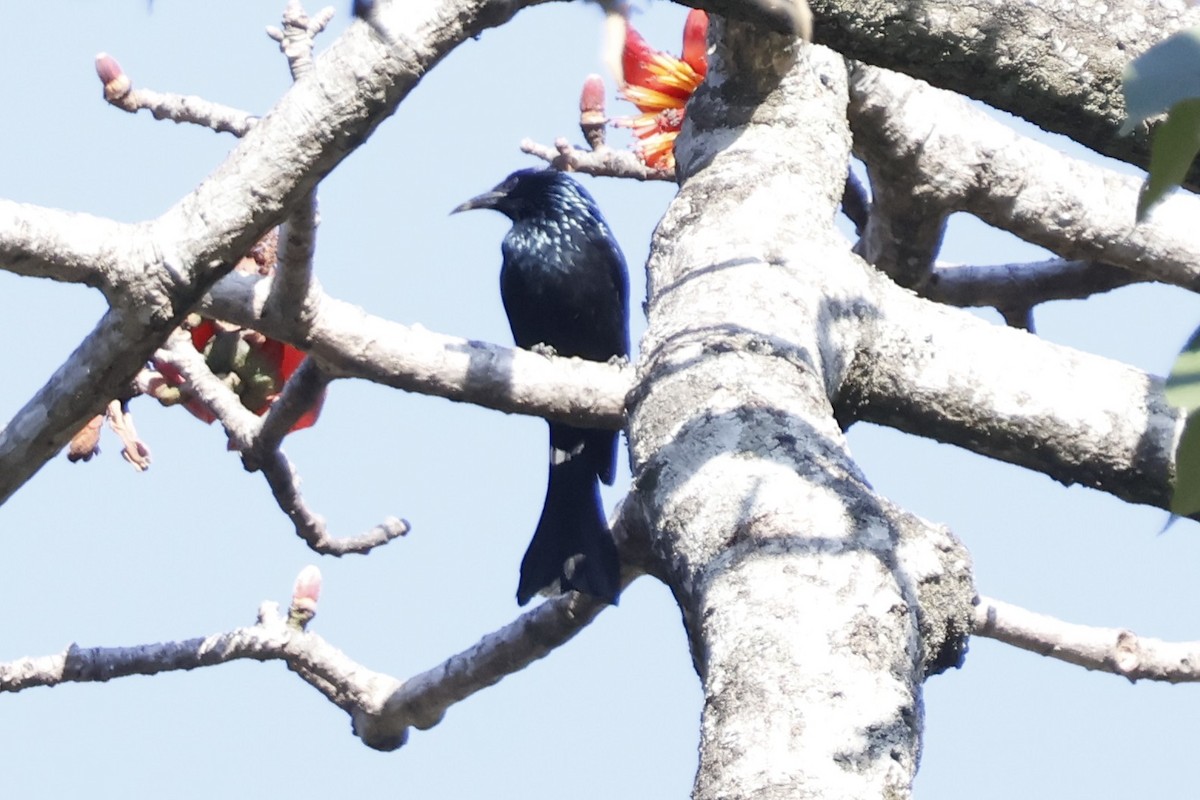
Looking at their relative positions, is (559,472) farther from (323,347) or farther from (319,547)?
(323,347)

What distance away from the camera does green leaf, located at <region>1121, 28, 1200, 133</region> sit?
48cm

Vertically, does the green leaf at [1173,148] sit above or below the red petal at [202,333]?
above

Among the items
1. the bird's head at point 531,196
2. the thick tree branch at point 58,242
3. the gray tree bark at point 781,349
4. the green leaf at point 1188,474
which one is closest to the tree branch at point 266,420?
the gray tree bark at point 781,349

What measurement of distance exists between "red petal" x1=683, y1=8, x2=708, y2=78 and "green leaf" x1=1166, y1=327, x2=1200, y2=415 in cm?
250

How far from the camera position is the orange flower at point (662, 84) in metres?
2.95

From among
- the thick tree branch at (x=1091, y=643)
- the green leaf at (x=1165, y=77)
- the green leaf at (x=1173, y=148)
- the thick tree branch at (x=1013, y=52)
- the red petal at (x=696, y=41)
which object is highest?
the green leaf at (x=1165, y=77)

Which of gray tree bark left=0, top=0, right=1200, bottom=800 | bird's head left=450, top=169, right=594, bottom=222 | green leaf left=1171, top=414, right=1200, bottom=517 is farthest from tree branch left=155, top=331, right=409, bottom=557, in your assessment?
bird's head left=450, top=169, right=594, bottom=222

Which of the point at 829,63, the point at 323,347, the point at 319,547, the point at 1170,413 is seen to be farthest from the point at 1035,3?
the point at 319,547

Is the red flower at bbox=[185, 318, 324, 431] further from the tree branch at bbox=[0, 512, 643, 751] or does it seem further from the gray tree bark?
the tree branch at bbox=[0, 512, 643, 751]

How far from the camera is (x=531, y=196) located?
5801mm

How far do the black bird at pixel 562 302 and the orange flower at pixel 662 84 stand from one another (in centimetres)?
131

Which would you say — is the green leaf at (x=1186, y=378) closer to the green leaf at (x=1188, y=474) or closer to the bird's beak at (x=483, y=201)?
the green leaf at (x=1188, y=474)

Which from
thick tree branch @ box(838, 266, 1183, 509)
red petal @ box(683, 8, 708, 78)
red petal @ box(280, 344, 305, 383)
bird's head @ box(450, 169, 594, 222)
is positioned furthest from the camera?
bird's head @ box(450, 169, 594, 222)

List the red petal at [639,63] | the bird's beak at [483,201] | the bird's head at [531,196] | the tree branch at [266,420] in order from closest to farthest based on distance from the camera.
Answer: the tree branch at [266,420] → the red petal at [639,63] → the bird's head at [531,196] → the bird's beak at [483,201]
